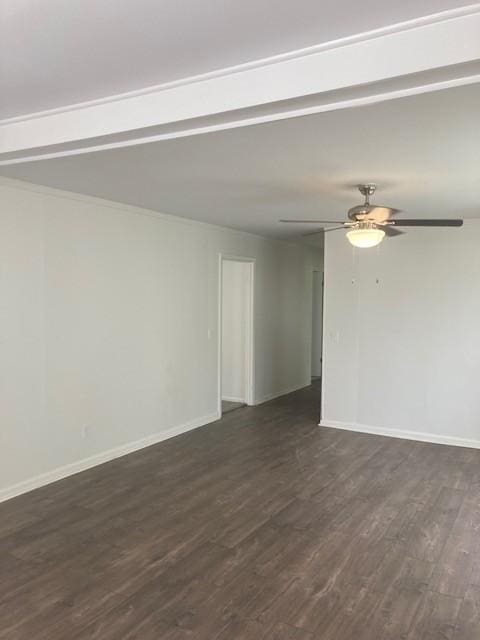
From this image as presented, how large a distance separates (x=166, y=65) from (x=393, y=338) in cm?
434

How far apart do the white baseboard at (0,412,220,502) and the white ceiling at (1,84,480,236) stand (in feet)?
7.63

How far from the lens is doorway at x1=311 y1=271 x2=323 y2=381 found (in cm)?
942

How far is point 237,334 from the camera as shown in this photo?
7.38 meters

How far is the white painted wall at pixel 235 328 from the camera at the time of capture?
7266 millimetres

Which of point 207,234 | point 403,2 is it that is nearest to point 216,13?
point 403,2

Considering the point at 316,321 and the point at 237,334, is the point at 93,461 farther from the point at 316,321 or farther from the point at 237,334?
the point at 316,321

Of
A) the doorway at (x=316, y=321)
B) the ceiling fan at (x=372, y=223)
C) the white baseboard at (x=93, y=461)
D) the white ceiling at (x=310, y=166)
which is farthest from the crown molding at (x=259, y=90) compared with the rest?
the doorway at (x=316, y=321)

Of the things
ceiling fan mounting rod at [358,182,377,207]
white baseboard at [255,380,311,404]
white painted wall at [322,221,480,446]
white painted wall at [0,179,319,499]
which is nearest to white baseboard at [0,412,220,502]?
white painted wall at [0,179,319,499]

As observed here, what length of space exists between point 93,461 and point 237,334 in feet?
10.6

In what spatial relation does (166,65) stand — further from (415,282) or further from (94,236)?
(415,282)

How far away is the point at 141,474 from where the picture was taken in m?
4.46

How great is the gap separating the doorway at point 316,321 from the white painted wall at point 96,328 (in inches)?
116

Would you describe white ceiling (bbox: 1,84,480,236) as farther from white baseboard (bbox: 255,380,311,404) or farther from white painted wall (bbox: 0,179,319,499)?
white baseboard (bbox: 255,380,311,404)

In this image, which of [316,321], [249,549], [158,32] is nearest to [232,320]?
[316,321]
